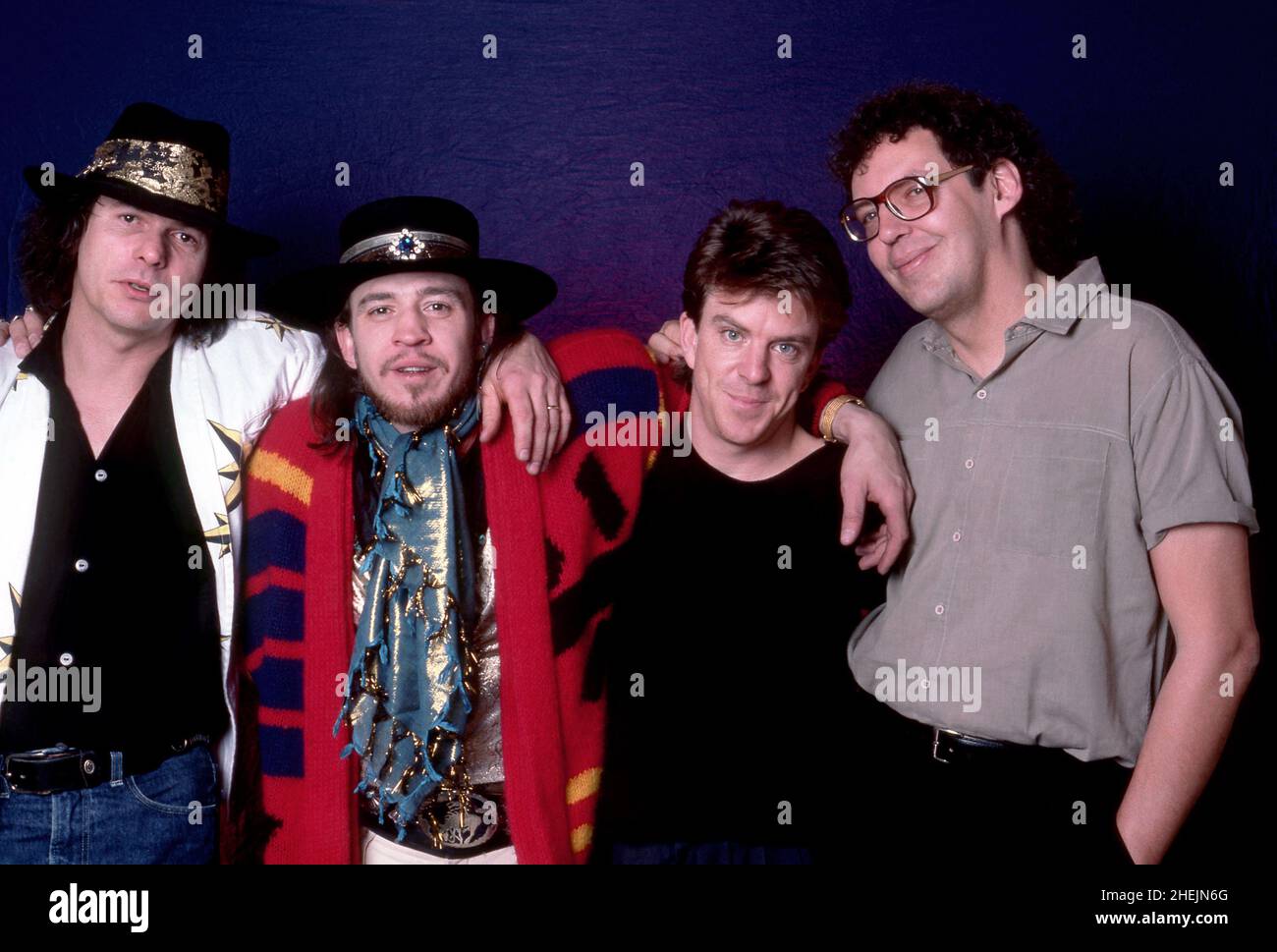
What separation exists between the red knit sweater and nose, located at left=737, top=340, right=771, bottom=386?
27 cm

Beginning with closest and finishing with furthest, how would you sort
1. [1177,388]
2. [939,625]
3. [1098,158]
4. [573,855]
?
[1177,388], [939,625], [573,855], [1098,158]

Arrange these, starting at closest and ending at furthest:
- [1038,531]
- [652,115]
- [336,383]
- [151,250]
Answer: [1038,531]
[151,250]
[336,383]
[652,115]

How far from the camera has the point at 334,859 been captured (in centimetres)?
212

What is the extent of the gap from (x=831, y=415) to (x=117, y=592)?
1.48 meters

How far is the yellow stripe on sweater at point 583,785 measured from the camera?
85.7 inches

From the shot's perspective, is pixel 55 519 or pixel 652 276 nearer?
pixel 55 519

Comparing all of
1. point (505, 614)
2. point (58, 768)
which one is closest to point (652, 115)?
point (505, 614)

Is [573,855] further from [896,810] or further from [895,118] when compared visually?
[895,118]

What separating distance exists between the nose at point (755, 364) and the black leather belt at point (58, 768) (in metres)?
1.41

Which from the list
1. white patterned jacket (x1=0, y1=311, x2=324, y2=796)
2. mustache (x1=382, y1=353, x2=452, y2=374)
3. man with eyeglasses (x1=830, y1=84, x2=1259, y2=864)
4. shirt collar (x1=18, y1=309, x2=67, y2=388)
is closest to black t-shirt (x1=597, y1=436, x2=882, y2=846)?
man with eyeglasses (x1=830, y1=84, x2=1259, y2=864)

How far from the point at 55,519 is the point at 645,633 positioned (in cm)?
118

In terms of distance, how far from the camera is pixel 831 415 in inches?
88.6

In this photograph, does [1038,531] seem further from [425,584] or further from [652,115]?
[652,115]

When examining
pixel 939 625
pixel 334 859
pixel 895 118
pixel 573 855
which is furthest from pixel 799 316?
pixel 334 859
